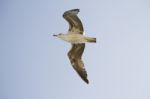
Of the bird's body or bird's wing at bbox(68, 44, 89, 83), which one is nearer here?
the bird's body

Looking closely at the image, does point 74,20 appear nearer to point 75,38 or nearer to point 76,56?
point 75,38

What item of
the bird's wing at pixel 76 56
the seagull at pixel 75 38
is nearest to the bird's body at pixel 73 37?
the seagull at pixel 75 38

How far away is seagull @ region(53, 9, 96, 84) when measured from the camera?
193 inches

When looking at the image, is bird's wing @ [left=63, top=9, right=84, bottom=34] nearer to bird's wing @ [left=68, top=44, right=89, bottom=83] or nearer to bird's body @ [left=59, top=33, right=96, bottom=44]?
bird's body @ [left=59, top=33, right=96, bottom=44]

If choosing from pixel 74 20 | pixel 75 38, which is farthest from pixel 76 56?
pixel 74 20

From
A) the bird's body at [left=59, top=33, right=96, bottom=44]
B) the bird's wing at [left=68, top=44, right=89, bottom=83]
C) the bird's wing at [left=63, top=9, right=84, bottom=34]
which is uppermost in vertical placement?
the bird's wing at [left=63, top=9, right=84, bottom=34]

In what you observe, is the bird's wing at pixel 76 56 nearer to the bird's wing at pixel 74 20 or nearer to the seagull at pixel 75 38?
the seagull at pixel 75 38

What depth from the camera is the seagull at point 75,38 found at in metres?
4.91

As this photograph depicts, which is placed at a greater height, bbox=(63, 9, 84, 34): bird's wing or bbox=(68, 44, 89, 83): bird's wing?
bbox=(63, 9, 84, 34): bird's wing

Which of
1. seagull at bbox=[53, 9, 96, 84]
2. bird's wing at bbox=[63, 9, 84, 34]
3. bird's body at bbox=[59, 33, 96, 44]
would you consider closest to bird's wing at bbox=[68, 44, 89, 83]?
seagull at bbox=[53, 9, 96, 84]

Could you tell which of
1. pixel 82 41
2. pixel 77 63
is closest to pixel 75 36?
pixel 82 41

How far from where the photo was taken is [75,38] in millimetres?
4941

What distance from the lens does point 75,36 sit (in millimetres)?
4926

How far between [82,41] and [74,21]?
15.8 inches
